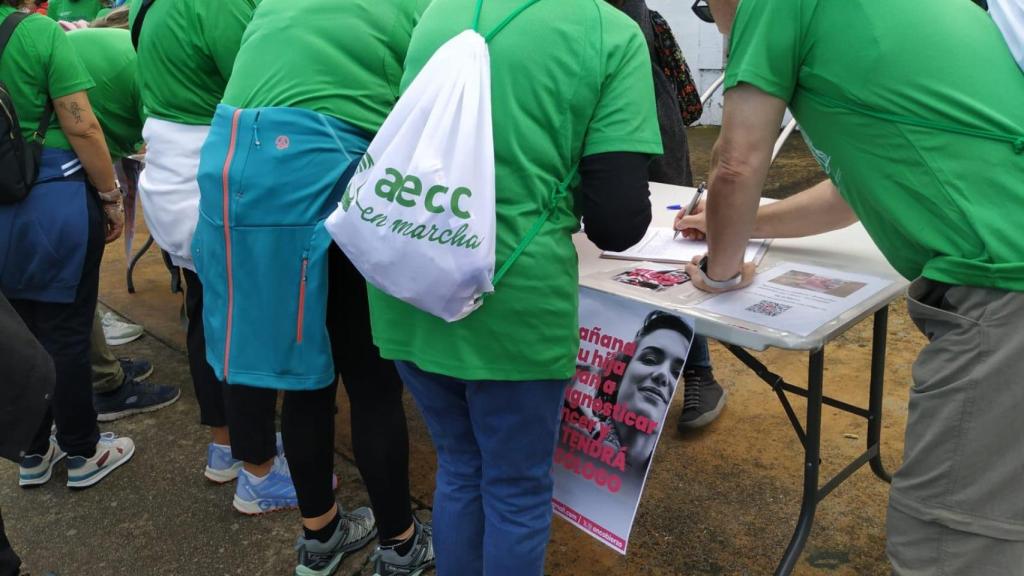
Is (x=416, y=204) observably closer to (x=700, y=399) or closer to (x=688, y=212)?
(x=688, y=212)

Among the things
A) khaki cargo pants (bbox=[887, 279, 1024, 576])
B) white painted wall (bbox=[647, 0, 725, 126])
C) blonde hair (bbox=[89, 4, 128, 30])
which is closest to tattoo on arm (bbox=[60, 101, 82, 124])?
blonde hair (bbox=[89, 4, 128, 30])

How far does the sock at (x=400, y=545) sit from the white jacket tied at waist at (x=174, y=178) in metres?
0.99

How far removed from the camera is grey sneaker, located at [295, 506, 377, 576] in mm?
2199

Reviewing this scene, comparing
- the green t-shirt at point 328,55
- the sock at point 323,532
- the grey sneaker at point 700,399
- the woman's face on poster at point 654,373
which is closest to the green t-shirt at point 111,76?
the green t-shirt at point 328,55

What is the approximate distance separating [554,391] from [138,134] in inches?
84.4

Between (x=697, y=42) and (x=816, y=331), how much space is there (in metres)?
7.31

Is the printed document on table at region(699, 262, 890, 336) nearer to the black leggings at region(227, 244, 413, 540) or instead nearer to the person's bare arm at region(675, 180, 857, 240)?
the person's bare arm at region(675, 180, 857, 240)

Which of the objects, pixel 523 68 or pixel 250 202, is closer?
pixel 523 68

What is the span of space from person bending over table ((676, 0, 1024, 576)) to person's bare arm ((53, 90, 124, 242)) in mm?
1963

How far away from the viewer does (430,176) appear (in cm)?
131

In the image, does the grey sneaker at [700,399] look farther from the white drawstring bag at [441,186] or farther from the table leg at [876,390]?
the white drawstring bag at [441,186]

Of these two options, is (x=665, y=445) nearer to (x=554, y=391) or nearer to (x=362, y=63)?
(x=554, y=391)

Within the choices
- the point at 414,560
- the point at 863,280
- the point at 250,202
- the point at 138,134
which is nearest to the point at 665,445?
the point at 414,560

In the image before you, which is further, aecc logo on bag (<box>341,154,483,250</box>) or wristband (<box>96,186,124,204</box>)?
wristband (<box>96,186,124,204</box>)
